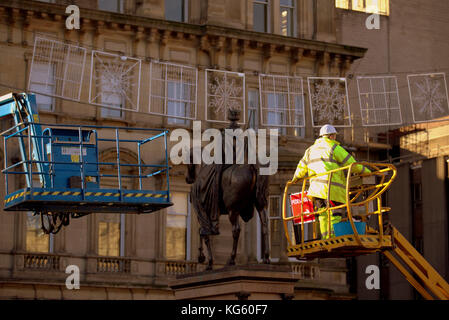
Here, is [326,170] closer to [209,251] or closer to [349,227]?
[349,227]

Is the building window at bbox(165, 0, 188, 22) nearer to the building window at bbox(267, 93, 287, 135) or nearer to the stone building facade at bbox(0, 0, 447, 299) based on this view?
the stone building facade at bbox(0, 0, 447, 299)

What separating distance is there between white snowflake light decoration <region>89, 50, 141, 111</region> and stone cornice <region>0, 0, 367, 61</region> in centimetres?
135

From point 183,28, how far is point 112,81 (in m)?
5.53

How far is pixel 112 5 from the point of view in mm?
45188

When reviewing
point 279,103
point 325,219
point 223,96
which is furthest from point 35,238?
point 325,219

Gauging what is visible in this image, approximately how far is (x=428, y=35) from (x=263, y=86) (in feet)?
45.9

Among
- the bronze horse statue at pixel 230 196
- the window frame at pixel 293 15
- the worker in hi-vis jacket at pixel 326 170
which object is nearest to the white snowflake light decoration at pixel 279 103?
the window frame at pixel 293 15

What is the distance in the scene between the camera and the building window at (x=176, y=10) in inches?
1826

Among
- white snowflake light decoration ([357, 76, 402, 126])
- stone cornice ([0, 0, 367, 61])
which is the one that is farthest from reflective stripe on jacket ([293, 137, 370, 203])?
white snowflake light decoration ([357, 76, 402, 126])

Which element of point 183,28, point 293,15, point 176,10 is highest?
point 293,15

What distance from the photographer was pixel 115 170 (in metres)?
Answer: 43.6

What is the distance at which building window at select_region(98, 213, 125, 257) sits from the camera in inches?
1725

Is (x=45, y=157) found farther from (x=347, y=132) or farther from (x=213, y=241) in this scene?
(x=347, y=132)

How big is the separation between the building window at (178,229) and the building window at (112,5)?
6935mm
